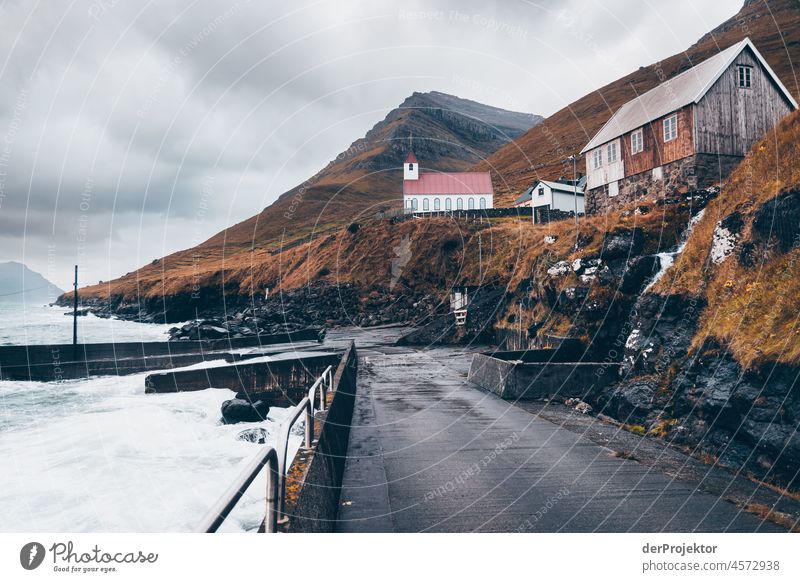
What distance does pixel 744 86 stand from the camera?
32.3 metres

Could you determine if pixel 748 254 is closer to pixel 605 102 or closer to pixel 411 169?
pixel 411 169

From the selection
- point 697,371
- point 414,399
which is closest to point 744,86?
point 697,371

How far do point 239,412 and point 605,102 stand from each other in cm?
16837

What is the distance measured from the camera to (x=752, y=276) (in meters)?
13.3

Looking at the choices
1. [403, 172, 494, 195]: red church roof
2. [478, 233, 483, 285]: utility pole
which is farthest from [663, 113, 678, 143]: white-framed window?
[403, 172, 494, 195]: red church roof

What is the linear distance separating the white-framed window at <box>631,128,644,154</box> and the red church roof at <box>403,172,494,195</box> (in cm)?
5296

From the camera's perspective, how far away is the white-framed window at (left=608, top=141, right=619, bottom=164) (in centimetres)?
3938

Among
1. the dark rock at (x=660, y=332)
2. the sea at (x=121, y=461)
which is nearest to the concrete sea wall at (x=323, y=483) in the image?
the sea at (x=121, y=461)

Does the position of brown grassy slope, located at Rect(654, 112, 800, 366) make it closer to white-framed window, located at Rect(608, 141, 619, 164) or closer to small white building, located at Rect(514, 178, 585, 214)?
white-framed window, located at Rect(608, 141, 619, 164)

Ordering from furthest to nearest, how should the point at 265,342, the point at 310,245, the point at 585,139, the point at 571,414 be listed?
the point at 585,139, the point at 310,245, the point at 265,342, the point at 571,414

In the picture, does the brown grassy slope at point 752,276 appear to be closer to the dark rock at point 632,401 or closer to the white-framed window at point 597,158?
the dark rock at point 632,401

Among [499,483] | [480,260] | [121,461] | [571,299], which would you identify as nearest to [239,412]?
[121,461]

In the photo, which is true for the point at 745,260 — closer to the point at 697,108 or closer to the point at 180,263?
the point at 697,108
